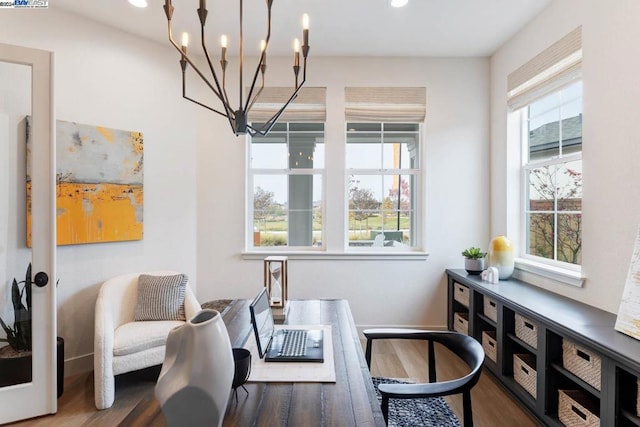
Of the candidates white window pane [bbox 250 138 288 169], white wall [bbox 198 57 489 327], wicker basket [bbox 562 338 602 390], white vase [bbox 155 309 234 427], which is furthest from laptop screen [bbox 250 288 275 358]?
white window pane [bbox 250 138 288 169]

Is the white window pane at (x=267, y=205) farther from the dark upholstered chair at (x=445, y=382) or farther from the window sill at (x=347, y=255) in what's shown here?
the dark upholstered chair at (x=445, y=382)

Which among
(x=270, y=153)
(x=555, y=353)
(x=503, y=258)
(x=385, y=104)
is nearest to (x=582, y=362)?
(x=555, y=353)

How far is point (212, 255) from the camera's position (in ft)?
12.1

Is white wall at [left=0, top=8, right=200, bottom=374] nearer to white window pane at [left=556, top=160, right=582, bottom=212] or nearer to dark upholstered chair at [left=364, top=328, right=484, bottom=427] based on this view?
dark upholstered chair at [left=364, top=328, right=484, bottom=427]

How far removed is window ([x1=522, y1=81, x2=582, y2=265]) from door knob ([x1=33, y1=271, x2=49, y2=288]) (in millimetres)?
3695

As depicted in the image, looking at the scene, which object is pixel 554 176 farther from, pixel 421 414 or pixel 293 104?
pixel 293 104

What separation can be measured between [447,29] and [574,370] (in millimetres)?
2814

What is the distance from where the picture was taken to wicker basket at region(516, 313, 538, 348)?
7.26ft

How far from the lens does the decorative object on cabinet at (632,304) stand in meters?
1.72

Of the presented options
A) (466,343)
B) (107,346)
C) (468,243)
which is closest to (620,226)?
(466,343)

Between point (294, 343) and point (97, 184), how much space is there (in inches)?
94.4

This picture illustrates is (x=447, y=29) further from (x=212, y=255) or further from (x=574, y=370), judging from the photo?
(x=212, y=255)

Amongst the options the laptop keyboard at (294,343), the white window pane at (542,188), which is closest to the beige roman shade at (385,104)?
the white window pane at (542,188)

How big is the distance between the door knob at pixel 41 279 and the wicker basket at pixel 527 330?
3151 millimetres
